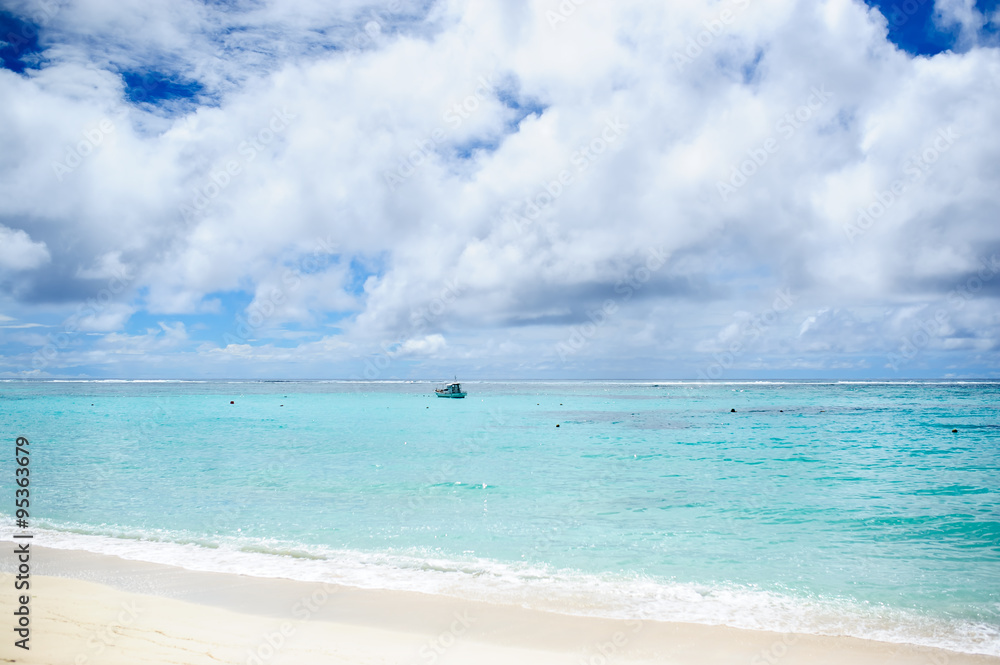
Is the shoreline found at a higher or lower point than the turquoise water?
higher

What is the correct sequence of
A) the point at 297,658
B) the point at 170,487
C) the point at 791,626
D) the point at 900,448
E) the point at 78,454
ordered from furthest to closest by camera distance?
the point at 900,448, the point at 78,454, the point at 170,487, the point at 791,626, the point at 297,658

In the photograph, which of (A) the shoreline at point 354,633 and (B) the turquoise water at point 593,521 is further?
(B) the turquoise water at point 593,521

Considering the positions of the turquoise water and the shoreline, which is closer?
the shoreline

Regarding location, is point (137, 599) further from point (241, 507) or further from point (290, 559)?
point (241, 507)

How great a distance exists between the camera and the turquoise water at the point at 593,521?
32.9 ft

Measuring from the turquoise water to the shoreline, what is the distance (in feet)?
2.18

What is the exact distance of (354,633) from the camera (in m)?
8.00

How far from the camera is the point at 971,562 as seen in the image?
1217 cm

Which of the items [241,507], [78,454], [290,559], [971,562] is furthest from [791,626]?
[78,454]

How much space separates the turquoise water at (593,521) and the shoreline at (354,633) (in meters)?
0.67

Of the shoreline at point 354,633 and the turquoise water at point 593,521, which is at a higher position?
the shoreline at point 354,633

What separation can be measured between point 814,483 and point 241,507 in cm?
2063

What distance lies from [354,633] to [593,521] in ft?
29.0

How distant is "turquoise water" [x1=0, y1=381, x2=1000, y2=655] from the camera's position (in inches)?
394
